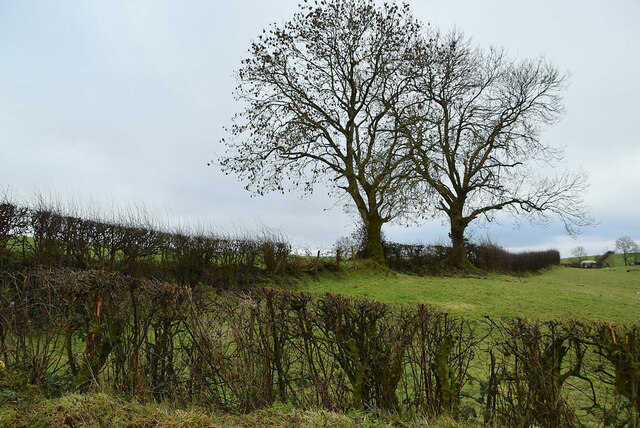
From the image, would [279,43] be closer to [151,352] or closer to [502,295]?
[502,295]

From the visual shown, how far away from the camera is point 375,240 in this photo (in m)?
21.0

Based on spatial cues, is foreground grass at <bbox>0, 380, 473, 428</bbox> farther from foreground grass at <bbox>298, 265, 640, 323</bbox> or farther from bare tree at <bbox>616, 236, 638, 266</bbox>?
bare tree at <bbox>616, 236, 638, 266</bbox>

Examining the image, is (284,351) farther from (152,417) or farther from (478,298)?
(478,298)

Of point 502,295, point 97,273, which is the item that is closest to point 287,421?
point 97,273

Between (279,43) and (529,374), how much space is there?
2002 cm

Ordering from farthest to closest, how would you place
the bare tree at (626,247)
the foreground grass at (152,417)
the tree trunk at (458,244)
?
the bare tree at (626,247) < the tree trunk at (458,244) < the foreground grass at (152,417)

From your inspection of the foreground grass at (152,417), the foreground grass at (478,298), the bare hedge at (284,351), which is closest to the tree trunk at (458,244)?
the foreground grass at (478,298)

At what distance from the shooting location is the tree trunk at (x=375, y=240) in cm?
2059

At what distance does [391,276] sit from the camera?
736 inches

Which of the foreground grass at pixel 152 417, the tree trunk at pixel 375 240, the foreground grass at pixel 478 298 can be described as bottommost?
the foreground grass at pixel 152 417

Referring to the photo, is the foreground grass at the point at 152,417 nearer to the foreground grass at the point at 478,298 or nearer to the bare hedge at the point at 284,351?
the bare hedge at the point at 284,351

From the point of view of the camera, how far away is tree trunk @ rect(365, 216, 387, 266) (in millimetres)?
20594

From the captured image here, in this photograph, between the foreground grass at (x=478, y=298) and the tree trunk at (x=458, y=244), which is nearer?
the foreground grass at (x=478, y=298)

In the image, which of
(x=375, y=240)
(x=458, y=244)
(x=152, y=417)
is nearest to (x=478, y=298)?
(x=375, y=240)
